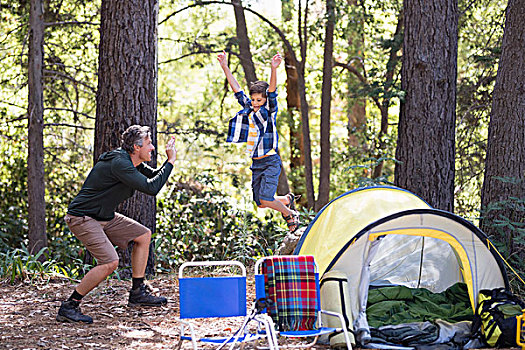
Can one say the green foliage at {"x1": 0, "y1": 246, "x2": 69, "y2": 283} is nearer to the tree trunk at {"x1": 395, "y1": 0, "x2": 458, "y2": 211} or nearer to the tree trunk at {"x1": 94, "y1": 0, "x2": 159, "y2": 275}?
the tree trunk at {"x1": 94, "y1": 0, "x2": 159, "y2": 275}

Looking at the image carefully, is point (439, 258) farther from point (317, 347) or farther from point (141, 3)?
point (141, 3)

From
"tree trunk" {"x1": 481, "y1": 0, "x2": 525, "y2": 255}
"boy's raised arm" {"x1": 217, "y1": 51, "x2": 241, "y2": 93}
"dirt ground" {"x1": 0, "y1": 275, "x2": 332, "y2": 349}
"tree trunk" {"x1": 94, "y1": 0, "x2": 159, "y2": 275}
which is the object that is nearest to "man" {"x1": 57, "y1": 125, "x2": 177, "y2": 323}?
"dirt ground" {"x1": 0, "y1": 275, "x2": 332, "y2": 349}

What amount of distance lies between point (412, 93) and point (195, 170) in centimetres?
652

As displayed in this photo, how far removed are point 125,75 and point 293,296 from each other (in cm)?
353

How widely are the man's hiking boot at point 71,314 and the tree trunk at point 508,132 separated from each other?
4.44 meters

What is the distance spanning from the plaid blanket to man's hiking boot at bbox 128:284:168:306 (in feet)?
5.06

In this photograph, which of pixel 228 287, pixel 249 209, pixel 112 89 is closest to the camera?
pixel 228 287

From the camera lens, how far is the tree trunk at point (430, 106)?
7.60 metres

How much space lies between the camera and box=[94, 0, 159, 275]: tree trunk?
281 inches

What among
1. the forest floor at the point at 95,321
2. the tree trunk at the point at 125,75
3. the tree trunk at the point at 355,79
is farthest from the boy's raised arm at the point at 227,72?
the tree trunk at the point at 355,79

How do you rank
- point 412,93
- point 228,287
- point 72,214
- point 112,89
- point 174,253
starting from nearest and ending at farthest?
point 228,287 < point 72,214 < point 112,89 < point 412,93 < point 174,253

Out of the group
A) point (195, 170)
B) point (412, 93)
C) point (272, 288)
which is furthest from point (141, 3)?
point (195, 170)

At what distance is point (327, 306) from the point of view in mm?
5188

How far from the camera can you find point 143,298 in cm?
607
